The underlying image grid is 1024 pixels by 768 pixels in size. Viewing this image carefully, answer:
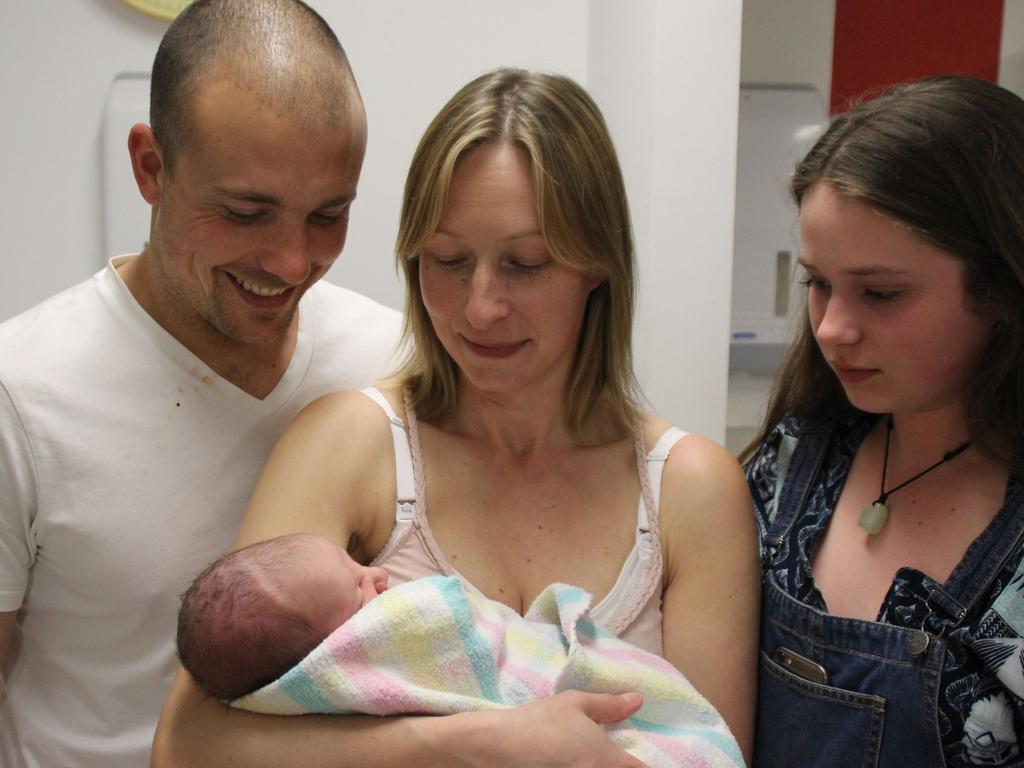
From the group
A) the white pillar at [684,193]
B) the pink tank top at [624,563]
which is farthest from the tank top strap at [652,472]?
the white pillar at [684,193]

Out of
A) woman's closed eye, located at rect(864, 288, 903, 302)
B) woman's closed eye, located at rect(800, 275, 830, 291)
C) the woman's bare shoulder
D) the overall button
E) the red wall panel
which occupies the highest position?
the red wall panel

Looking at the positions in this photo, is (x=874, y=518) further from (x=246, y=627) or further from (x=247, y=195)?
(x=247, y=195)

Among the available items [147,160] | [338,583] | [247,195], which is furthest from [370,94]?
[338,583]

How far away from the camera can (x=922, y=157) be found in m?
1.28

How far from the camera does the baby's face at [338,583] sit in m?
1.22

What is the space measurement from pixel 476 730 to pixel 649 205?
1.33 m

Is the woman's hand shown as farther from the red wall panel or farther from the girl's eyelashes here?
the red wall panel

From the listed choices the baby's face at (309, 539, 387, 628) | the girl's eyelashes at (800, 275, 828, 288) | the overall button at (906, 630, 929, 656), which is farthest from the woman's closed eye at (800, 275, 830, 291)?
the baby's face at (309, 539, 387, 628)

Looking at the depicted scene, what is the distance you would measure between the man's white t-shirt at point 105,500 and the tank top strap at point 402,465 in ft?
0.63

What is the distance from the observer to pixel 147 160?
1.45m

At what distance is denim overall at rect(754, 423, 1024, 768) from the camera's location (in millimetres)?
1260

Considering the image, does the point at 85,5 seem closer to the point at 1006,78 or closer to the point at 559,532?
the point at 559,532

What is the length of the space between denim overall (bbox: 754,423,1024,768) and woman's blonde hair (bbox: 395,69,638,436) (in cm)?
38

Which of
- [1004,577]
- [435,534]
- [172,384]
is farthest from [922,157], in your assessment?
[172,384]
